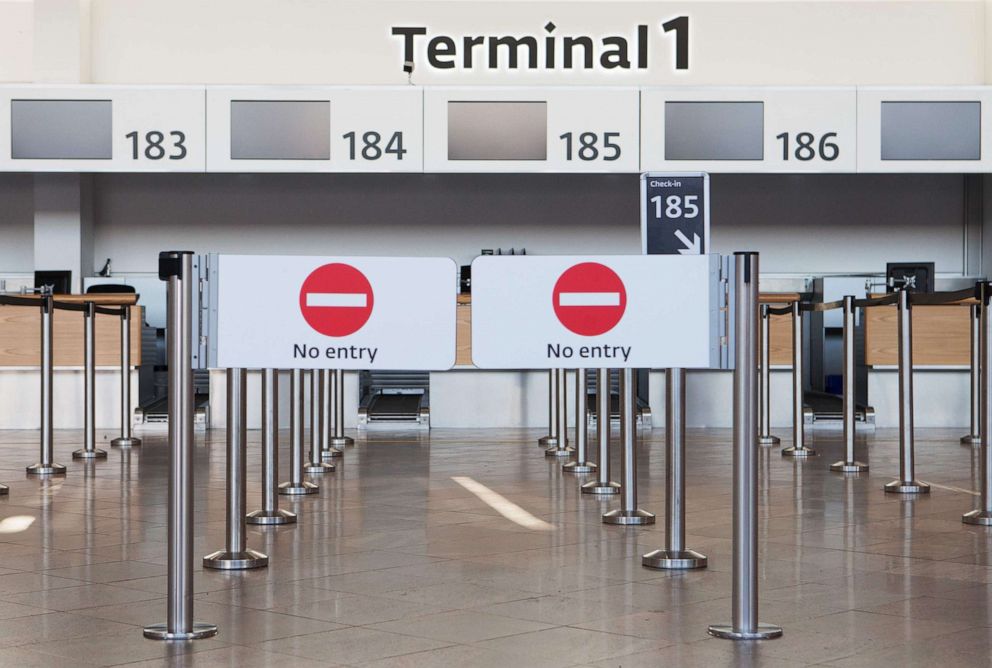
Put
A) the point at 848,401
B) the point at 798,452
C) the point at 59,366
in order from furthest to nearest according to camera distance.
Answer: the point at 59,366, the point at 798,452, the point at 848,401

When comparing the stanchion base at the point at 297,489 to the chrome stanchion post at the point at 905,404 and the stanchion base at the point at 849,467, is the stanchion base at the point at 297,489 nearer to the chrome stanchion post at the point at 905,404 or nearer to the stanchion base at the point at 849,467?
the chrome stanchion post at the point at 905,404

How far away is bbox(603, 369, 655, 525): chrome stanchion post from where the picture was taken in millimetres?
4332

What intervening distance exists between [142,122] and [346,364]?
7914mm

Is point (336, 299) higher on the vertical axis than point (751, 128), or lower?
lower

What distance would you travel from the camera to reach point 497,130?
10281 millimetres

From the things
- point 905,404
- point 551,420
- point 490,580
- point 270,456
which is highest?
point 905,404

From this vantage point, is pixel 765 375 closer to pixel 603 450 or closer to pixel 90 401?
pixel 603 450

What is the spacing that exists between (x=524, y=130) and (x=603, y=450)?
17.1 ft

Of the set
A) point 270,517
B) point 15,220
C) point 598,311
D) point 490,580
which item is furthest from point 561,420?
point 15,220

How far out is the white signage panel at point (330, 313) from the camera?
285 cm

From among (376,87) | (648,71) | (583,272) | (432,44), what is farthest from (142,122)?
(583,272)

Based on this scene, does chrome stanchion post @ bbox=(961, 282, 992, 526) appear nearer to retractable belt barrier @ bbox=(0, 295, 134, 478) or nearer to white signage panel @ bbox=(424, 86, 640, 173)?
retractable belt barrier @ bbox=(0, 295, 134, 478)

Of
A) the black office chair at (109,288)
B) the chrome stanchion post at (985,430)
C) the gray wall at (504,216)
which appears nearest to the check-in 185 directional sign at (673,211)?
the chrome stanchion post at (985,430)

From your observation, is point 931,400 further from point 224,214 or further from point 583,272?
point 583,272
